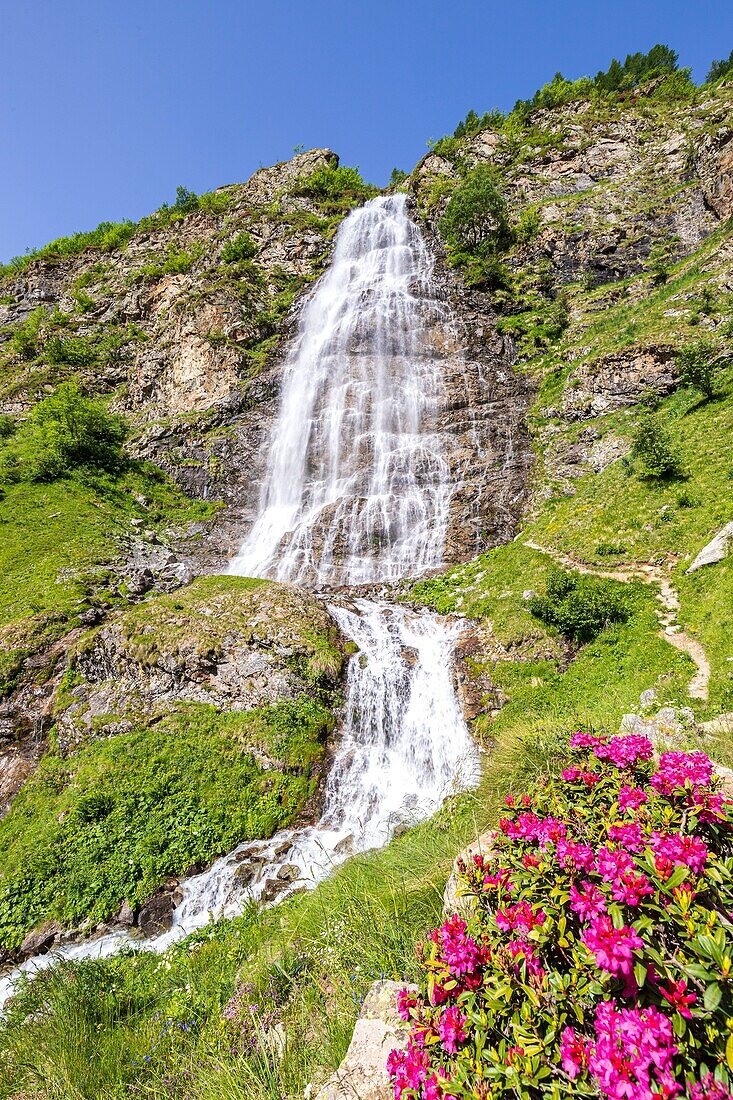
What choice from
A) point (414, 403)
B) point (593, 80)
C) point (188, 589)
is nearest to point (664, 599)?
point (188, 589)

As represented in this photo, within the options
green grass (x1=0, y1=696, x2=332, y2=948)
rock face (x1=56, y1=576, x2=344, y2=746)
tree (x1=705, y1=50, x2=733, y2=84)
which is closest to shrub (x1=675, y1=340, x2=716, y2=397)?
rock face (x1=56, y1=576, x2=344, y2=746)

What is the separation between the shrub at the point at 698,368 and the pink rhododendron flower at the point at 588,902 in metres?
23.3

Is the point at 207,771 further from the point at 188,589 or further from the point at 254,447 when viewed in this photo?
the point at 254,447

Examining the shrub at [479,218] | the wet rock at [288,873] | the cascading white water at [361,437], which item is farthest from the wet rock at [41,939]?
the shrub at [479,218]

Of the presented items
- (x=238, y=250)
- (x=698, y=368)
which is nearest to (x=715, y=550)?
(x=698, y=368)

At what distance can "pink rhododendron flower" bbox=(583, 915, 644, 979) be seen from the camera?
172cm

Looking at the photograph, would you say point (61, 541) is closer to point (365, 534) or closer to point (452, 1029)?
point (365, 534)

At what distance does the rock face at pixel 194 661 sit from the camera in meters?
13.0

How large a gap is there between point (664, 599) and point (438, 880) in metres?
11.7

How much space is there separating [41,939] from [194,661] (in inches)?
266

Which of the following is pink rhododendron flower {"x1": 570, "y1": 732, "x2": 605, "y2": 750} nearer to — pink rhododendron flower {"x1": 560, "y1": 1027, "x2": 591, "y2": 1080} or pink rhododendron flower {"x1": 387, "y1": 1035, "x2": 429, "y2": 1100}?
pink rhododendron flower {"x1": 560, "y1": 1027, "x2": 591, "y2": 1080}

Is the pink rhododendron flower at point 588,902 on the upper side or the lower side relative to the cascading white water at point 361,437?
lower

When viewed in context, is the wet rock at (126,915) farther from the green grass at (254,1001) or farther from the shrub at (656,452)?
the shrub at (656,452)

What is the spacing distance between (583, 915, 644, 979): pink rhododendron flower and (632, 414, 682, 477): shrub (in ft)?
61.0
